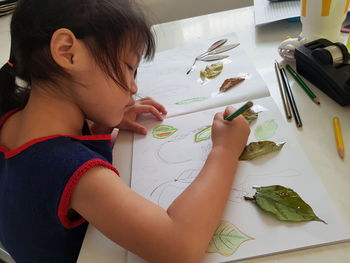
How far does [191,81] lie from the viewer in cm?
77

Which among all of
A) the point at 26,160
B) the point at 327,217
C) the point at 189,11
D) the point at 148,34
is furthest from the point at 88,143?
the point at 189,11

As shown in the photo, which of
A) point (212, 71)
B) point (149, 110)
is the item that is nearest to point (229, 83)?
point (212, 71)

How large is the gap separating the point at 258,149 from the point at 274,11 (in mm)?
550

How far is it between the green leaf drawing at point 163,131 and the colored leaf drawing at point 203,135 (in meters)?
0.05

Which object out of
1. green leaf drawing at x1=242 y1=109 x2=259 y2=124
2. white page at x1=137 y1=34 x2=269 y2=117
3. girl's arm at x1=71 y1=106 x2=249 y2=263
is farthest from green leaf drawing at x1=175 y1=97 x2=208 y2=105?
girl's arm at x1=71 y1=106 x2=249 y2=263

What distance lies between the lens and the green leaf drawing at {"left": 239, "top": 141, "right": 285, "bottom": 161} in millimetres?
530

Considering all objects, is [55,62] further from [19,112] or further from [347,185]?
[347,185]

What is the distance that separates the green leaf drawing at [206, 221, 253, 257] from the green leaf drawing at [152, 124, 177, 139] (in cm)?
23

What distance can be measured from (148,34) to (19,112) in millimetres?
258

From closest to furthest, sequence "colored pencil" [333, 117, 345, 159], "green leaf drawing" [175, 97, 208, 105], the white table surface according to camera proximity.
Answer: the white table surface, "colored pencil" [333, 117, 345, 159], "green leaf drawing" [175, 97, 208, 105]

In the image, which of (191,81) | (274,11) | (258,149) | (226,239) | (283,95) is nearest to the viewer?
(226,239)

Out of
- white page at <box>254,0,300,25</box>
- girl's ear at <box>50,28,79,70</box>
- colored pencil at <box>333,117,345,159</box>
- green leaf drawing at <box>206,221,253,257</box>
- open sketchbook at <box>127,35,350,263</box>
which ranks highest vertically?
girl's ear at <box>50,28,79,70</box>

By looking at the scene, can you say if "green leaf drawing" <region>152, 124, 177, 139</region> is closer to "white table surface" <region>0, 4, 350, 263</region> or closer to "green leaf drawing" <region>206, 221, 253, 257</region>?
"white table surface" <region>0, 4, 350, 263</region>

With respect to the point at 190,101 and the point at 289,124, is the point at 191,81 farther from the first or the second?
the point at 289,124
